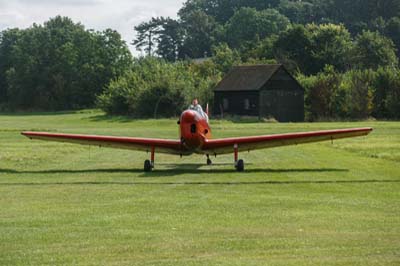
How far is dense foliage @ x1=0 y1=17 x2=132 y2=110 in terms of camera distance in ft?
358

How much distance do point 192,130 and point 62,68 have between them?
299ft

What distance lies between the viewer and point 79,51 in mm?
112750

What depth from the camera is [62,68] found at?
110938 millimetres

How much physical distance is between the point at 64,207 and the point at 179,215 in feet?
7.47

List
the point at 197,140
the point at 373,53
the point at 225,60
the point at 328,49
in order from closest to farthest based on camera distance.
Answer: the point at 197,140 → the point at 328,49 → the point at 225,60 → the point at 373,53

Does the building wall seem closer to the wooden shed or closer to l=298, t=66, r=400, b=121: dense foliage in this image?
the wooden shed

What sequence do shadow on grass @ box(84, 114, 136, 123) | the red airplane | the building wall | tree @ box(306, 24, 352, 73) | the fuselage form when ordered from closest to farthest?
the fuselage, the red airplane, shadow on grass @ box(84, 114, 136, 123), the building wall, tree @ box(306, 24, 352, 73)

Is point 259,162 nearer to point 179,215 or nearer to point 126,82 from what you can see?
point 179,215

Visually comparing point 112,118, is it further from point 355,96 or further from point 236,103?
point 355,96

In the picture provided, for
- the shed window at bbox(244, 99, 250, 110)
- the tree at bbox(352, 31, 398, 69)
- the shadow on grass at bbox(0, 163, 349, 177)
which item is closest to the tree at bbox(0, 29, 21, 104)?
the tree at bbox(352, 31, 398, 69)

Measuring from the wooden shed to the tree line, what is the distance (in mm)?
1440

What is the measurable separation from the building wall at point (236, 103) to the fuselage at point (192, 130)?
5325 cm

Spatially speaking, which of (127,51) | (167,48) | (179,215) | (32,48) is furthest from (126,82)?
(167,48)

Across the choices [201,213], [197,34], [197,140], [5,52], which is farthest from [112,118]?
[197,34]
